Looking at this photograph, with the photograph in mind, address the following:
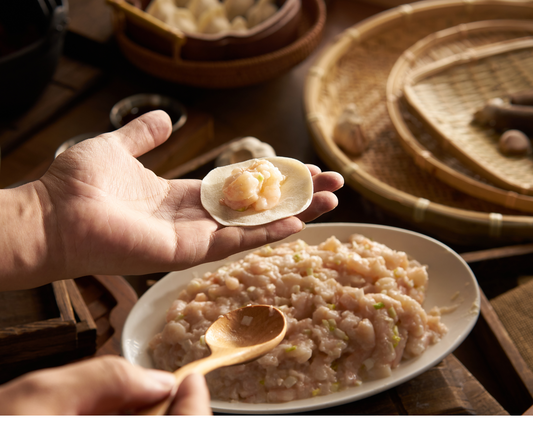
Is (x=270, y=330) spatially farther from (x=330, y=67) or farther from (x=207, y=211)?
(x=330, y=67)

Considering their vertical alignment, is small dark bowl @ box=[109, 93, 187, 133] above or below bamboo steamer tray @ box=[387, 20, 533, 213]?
below

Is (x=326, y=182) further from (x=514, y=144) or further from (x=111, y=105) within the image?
(x=111, y=105)

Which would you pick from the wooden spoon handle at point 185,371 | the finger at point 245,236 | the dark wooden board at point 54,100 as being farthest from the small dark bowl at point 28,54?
the wooden spoon handle at point 185,371

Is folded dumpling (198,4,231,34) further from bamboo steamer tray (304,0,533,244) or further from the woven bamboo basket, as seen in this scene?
bamboo steamer tray (304,0,533,244)

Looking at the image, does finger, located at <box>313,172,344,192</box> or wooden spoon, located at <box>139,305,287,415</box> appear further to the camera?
finger, located at <box>313,172,344,192</box>

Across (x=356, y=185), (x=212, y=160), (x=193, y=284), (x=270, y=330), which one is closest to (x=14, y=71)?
(x=212, y=160)

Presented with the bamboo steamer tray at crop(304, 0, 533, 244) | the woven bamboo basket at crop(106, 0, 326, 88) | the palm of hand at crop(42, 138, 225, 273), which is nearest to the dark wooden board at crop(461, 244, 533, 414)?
the bamboo steamer tray at crop(304, 0, 533, 244)
